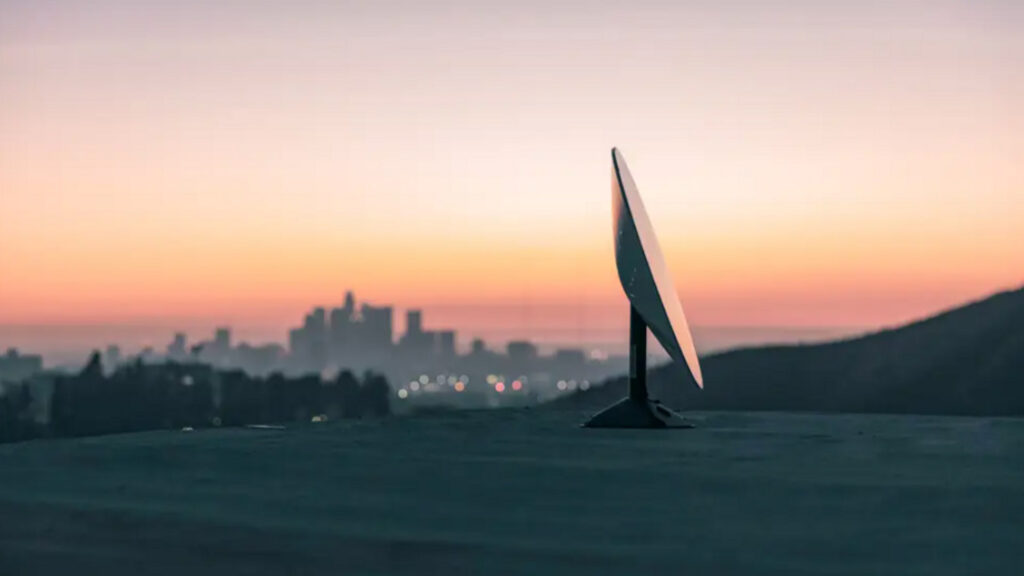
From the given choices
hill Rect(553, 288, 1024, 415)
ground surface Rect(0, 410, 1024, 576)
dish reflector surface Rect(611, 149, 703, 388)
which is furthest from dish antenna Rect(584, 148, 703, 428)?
hill Rect(553, 288, 1024, 415)

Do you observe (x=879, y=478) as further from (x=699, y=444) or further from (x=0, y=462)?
(x=0, y=462)

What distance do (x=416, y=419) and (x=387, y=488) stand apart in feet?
40.4

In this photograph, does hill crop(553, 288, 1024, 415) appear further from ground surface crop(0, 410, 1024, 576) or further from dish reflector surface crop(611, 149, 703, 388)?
ground surface crop(0, 410, 1024, 576)

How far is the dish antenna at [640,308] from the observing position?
70.8 ft

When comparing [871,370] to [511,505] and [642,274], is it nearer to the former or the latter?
[642,274]

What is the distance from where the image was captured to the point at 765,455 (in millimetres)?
18141

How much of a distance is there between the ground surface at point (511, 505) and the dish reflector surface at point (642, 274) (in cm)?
164

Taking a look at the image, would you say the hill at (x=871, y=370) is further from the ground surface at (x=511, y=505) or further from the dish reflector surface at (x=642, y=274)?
the ground surface at (x=511, y=505)

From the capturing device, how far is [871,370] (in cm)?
9131

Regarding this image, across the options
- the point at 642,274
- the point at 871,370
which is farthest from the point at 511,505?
the point at 871,370

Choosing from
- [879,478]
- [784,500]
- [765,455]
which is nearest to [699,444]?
[765,455]

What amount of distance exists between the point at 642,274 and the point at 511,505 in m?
9.70

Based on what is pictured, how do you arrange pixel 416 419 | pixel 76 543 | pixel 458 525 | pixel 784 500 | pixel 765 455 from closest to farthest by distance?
pixel 76 543
pixel 458 525
pixel 784 500
pixel 765 455
pixel 416 419

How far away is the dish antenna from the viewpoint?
70.8 ft
